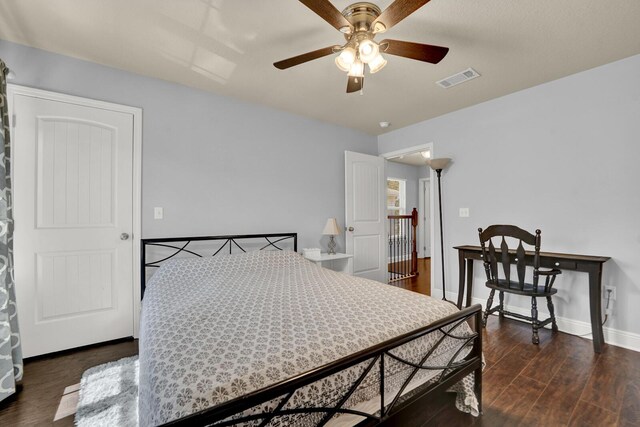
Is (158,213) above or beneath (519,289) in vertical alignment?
above

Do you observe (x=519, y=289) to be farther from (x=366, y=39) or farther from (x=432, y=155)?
(x=366, y=39)

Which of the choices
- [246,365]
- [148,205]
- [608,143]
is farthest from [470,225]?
[148,205]

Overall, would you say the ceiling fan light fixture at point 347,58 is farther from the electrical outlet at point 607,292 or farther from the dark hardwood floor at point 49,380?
the electrical outlet at point 607,292

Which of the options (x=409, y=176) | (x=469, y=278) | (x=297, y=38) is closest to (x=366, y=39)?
(x=297, y=38)

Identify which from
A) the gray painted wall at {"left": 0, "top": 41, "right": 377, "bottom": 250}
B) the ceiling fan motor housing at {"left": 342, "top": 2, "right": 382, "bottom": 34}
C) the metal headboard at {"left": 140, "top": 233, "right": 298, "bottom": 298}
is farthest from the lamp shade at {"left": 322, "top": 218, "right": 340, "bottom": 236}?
the ceiling fan motor housing at {"left": 342, "top": 2, "right": 382, "bottom": 34}

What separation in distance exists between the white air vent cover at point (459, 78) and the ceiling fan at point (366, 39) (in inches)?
45.0

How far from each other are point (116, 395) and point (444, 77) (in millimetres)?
3547

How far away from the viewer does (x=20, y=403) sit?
5.64 ft

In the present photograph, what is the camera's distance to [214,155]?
3.04m

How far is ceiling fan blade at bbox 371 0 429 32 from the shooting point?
1.35 metres

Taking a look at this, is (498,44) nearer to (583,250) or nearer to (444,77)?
(444,77)

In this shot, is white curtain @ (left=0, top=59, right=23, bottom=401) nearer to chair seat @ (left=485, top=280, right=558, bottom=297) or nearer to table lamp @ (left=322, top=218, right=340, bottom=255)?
table lamp @ (left=322, top=218, right=340, bottom=255)

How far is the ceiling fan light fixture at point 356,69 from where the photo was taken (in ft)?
5.74

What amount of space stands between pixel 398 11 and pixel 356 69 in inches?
15.9
